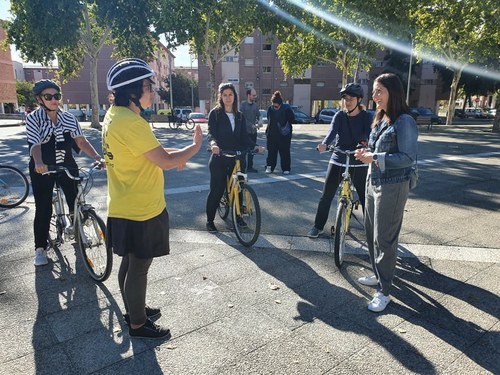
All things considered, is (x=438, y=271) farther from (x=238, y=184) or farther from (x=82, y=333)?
(x=82, y=333)

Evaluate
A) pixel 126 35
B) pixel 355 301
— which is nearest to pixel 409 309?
pixel 355 301

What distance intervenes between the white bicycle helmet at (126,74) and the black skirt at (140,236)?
869mm

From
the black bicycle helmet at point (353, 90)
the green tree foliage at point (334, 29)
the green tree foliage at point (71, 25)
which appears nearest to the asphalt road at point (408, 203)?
the black bicycle helmet at point (353, 90)

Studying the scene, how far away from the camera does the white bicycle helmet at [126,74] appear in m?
2.35

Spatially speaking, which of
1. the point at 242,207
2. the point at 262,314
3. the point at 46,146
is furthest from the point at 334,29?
the point at 262,314

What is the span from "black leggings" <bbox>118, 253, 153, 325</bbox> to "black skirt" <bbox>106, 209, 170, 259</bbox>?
0.08 meters

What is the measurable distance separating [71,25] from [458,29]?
2303 cm

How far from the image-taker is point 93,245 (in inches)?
145

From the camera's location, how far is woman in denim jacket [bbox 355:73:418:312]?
116 inches

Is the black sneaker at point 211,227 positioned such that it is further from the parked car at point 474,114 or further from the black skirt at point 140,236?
the parked car at point 474,114

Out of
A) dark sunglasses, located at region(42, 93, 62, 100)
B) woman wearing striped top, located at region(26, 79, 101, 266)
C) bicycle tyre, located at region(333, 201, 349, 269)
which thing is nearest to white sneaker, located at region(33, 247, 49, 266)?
woman wearing striped top, located at region(26, 79, 101, 266)

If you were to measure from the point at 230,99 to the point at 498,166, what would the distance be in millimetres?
9241

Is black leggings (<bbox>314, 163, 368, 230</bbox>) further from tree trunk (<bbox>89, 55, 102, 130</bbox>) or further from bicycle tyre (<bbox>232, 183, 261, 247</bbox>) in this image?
tree trunk (<bbox>89, 55, 102, 130</bbox>)

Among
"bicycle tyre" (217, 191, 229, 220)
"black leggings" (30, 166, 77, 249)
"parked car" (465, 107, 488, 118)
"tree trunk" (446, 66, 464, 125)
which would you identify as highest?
"tree trunk" (446, 66, 464, 125)
